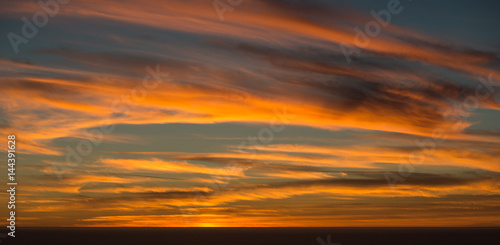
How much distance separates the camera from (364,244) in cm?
8169

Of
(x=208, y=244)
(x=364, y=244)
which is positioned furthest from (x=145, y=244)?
(x=364, y=244)

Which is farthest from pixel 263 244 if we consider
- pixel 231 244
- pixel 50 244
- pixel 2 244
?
pixel 2 244

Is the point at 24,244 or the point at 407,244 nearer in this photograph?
the point at 24,244

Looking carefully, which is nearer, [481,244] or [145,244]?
[145,244]

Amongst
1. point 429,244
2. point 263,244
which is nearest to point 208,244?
point 263,244

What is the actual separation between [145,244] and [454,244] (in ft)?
152

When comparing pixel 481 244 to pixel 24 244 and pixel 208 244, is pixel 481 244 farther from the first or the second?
pixel 24 244

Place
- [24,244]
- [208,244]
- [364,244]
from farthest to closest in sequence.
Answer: [364,244] < [208,244] < [24,244]

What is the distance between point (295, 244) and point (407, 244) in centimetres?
1713

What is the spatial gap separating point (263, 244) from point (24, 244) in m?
32.0

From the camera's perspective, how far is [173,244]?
253 feet

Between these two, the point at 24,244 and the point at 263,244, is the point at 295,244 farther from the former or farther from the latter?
the point at 24,244

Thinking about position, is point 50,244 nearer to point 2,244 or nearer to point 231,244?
point 2,244

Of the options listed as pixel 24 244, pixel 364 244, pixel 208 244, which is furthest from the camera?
pixel 364 244
